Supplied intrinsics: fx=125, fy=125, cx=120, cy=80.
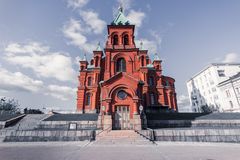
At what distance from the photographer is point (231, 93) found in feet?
115

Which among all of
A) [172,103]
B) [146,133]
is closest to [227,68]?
[172,103]

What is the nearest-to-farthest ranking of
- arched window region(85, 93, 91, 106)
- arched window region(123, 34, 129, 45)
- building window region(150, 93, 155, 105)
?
arched window region(123, 34, 129, 45)
arched window region(85, 93, 91, 106)
building window region(150, 93, 155, 105)

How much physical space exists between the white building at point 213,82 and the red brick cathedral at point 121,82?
17496mm

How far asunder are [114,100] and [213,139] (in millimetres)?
11896

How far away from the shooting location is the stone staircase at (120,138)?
39.8ft

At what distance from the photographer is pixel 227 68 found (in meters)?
41.5

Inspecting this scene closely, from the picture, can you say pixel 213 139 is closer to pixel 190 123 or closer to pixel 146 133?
pixel 190 123

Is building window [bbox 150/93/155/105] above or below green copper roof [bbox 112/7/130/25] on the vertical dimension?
below

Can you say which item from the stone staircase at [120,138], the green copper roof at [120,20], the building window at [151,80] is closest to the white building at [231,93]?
the building window at [151,80]

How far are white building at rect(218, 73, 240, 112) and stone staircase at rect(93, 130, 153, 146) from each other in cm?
3491

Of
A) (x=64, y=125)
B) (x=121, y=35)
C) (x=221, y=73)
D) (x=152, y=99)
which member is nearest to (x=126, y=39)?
(x=121, y=35)

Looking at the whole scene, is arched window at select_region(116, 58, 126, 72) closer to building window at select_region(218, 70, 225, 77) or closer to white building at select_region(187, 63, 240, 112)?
white building at select_region(187, 63, 240, 112)

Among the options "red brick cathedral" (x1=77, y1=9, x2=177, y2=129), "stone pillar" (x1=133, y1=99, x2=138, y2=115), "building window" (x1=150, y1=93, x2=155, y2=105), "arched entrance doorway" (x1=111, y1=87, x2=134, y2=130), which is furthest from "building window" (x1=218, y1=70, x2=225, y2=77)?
"arched entrance doorway" (x1=111, y1=87, x2=134, y2=130)

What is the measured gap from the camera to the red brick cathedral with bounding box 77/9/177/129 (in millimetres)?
16688
